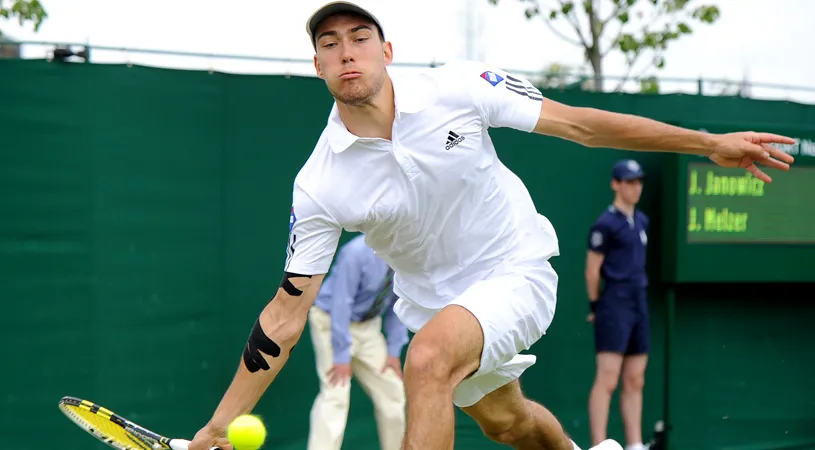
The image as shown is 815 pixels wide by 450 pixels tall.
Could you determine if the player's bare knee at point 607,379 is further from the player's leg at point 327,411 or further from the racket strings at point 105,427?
the racket strings at point 105,427

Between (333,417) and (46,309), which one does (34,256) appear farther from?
(333,417)

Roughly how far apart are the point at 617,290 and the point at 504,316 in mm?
3492

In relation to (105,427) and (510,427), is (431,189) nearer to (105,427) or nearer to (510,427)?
(510,427)

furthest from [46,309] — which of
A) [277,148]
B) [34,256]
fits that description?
[277,148]

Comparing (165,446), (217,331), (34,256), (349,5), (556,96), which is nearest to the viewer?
(349,5)

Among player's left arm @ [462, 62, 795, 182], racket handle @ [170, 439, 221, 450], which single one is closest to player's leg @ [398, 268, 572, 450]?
player's left arm @ [462, 62, 795, 182]

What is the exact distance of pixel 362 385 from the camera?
693cm

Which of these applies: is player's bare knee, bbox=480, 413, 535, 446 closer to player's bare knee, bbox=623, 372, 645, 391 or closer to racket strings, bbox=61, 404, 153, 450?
racket strings, bbox=61, 404, 153, 450

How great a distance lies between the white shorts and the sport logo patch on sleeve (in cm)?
73

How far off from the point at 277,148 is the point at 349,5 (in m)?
3.08

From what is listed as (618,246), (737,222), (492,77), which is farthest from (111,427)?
(737,222)

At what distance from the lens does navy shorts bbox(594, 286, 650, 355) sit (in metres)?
7.35

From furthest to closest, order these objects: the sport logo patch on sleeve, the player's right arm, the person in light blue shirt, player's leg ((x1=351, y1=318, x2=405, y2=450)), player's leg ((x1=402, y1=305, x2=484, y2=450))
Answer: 1. player's leg ((x1=351, y1=318, x2=405, y2=450))
2. the person in light blue shirt
3. the sport logo patch on sleeve
4. the player's right arm
5. player's leg ((x1=402, y1=305, x2=484, y2=450))

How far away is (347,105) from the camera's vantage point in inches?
159
